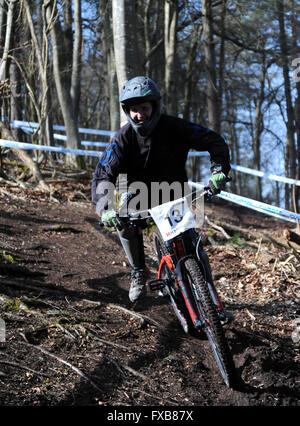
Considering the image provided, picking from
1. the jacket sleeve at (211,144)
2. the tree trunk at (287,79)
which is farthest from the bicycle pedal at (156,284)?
the tree trunk at (287,79)

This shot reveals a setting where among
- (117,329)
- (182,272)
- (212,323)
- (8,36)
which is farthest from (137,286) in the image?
(8,36)

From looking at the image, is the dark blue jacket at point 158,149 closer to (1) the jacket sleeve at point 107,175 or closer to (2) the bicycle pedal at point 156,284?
(1) the jacket sleeve at point 107,175

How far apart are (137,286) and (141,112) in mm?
1657

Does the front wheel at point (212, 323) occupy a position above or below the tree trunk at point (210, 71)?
below

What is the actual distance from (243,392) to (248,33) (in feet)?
47.6

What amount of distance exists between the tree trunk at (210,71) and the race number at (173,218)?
804 cm

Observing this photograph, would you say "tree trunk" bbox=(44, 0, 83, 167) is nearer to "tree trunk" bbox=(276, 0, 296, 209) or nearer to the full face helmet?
"tree trunk" bbox=(276, 0, 296, 209)

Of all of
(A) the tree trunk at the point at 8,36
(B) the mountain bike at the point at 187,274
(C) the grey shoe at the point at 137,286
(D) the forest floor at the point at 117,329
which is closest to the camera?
(D) the forest floor at the point at 117,329

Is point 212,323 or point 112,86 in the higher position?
point 112,86

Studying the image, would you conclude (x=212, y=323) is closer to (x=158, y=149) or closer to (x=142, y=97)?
(x=158, y=149)

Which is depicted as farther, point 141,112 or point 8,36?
point 8,36

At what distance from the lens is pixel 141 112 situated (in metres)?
3.82

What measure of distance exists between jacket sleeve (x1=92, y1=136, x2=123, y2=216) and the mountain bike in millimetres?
296

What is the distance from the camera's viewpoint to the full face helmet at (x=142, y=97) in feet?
12.1
